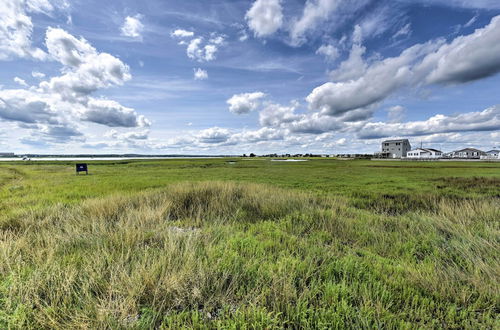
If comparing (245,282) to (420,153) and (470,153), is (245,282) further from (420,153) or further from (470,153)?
(470,153)

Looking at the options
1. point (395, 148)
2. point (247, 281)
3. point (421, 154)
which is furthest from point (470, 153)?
point (247, 281)

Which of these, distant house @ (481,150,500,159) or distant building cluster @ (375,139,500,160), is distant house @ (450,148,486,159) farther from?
distant house @ (481,150,500,159)

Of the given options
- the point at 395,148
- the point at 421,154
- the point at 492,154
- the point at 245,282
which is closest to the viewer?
the point at 245,282

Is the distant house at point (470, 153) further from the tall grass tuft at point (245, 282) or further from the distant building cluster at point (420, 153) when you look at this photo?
the tall grass tuft at point (245, 282)

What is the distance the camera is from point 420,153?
340 feet

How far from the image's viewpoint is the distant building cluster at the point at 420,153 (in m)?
102

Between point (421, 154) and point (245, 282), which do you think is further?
point (421, 154)

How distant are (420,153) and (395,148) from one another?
11428 mm

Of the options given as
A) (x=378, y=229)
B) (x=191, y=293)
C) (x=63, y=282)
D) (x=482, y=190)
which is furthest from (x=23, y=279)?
(x=482, y=190)

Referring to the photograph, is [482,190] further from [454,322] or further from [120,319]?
[120,319]

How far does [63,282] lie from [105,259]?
0.75 meters

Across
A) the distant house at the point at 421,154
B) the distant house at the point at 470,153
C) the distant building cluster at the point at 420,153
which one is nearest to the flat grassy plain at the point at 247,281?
the distant building cluster at the point at 420,153

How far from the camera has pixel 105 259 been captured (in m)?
3.54

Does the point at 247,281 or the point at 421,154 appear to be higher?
the point at 421,154
